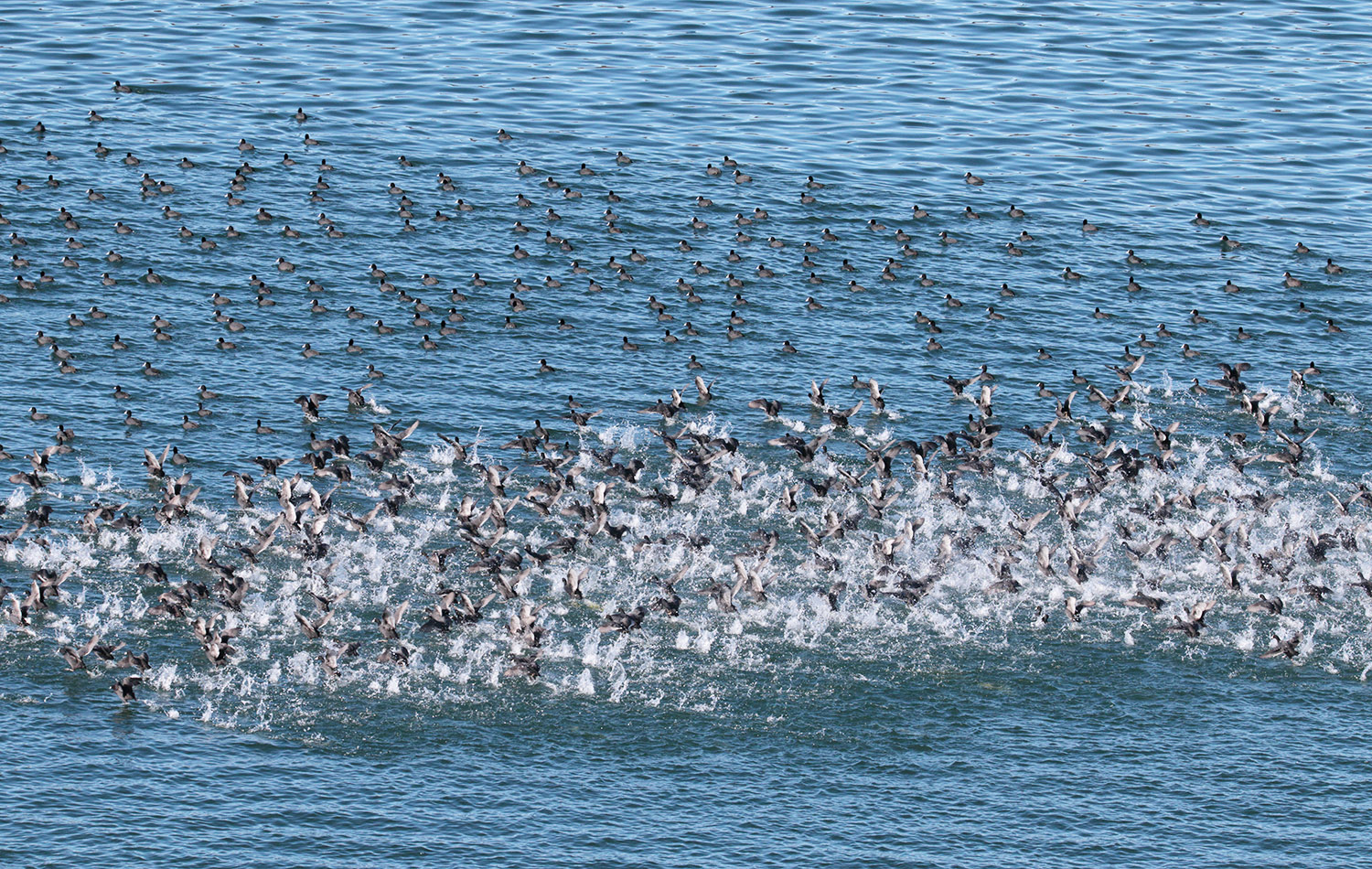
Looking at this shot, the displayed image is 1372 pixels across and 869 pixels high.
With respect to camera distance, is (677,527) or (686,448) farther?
(686,448)

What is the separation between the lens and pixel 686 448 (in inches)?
2522

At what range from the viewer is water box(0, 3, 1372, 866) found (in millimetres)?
45500

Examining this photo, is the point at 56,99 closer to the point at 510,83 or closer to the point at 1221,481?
the point at 510,83

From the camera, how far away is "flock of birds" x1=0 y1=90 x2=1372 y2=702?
51.8 metres

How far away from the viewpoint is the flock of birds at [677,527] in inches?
2037

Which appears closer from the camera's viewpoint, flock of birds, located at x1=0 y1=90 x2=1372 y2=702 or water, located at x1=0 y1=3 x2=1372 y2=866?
water, located at x1=0 y1=3 x2=1372 y2=866

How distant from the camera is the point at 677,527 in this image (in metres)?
58.2

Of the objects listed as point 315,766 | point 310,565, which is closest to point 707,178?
point 310,565

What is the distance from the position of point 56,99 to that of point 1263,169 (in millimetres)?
65095

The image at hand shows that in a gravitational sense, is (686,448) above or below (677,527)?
above

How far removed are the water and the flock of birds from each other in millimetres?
244

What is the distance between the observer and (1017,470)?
63.1m

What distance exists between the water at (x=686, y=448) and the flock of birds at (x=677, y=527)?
24cm

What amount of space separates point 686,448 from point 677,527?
20.7 feet
